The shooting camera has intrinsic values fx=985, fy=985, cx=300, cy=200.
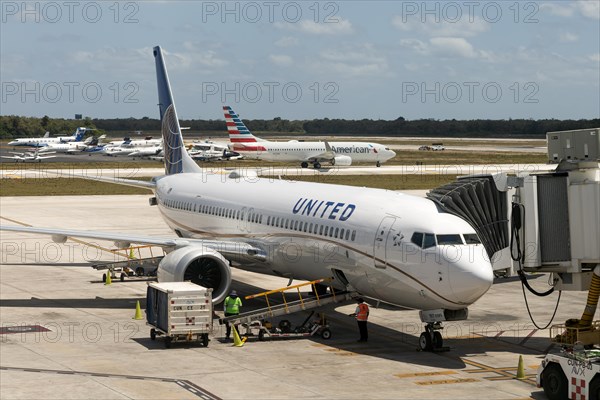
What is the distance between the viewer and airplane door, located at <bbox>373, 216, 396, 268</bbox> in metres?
29.3

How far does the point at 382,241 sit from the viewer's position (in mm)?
29453

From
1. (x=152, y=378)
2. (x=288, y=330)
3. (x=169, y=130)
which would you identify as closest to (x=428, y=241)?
(x=288, y=330)

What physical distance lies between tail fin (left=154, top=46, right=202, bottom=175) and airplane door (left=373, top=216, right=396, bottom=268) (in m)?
21.5

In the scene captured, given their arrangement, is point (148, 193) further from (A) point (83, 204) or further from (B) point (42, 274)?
(B) point (42, 274)

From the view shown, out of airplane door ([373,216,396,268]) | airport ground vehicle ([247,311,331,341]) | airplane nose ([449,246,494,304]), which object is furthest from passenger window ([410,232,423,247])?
airport ground vehicle ([247,311,331,341])

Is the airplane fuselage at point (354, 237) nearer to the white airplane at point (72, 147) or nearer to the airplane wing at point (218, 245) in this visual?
the airplane wing at point (218, 245)

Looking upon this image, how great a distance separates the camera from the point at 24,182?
10256cm

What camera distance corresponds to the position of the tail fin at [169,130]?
50037mm

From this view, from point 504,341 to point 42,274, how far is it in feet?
76.9

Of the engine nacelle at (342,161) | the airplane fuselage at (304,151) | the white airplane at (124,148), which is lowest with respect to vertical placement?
the engine nacelle at (342,161)

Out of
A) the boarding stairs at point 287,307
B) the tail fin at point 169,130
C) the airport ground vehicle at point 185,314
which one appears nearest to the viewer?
the airport ground vehicle at point 185,314

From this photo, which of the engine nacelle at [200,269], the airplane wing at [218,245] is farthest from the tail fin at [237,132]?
the engine nacelle at [200,269]

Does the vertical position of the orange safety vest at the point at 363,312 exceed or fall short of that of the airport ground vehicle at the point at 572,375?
it exceeds it

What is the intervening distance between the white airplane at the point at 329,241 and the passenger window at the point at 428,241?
0.10ft
